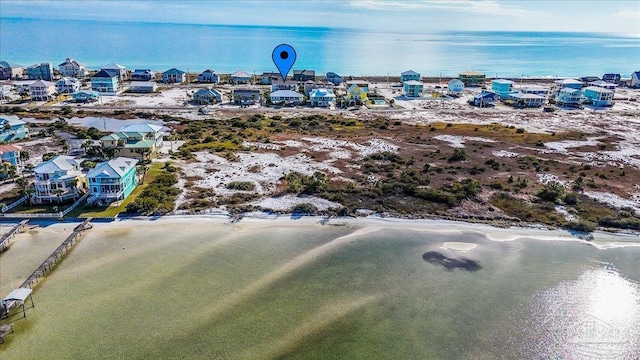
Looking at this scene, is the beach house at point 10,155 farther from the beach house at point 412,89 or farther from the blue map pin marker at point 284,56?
the beach house at point 412,89

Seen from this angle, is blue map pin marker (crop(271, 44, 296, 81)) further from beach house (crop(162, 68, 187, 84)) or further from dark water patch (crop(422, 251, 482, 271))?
beach house (crop(162, 68, 187, 84))

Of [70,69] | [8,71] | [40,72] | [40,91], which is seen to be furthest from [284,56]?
[8,71]

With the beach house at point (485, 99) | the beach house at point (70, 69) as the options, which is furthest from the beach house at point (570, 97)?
the beach house at point (70, 69)

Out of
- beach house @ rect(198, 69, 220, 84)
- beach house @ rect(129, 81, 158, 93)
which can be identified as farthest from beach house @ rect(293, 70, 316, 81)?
beach house @ rect(129, 81, 158, 93)

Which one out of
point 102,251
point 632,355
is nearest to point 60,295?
point 102,251

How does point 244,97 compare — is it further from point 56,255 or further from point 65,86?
point 56,255

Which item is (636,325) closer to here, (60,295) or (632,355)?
(632,355)
